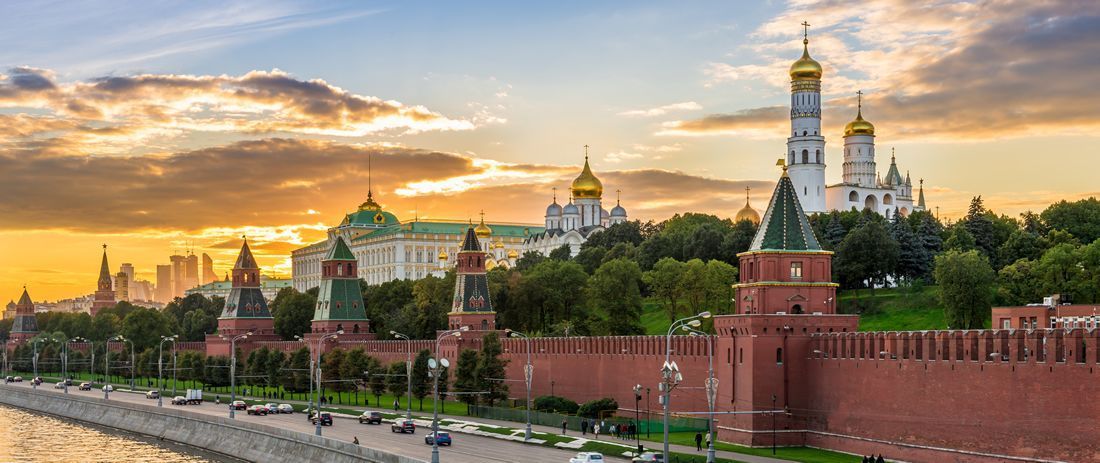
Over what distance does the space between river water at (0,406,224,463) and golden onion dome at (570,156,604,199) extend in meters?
89.2

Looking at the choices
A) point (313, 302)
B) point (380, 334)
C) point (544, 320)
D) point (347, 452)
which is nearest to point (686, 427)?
point (347, 452)

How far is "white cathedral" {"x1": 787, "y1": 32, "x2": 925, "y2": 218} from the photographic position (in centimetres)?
11819

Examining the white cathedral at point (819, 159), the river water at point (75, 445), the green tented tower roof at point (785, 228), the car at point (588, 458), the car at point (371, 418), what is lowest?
the river water at point (75, 445)

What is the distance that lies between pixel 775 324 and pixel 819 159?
64.3 m

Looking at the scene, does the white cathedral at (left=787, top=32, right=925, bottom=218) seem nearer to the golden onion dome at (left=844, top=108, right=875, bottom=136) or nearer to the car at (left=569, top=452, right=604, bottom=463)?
the golden onion dome at (left=844, top=108, right=875, bottom=136)

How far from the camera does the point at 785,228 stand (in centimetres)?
5869

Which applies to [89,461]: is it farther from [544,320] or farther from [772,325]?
[544,320]

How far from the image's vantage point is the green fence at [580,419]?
61719mm

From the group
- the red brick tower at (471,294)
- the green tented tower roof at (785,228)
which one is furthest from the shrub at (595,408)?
the red brick tower at (471,294)

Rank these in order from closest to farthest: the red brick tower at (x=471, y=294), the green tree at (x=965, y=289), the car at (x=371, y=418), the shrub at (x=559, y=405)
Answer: the car at (x=371, y=418) < the shrub at (x=559, y=405) < the green tree at (x=965, y=289) < the red brick tower at (x=471, y=294)

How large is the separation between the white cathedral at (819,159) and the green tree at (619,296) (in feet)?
75.5

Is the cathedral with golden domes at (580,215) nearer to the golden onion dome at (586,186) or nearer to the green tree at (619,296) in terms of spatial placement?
the golden onion dome at (586,186)

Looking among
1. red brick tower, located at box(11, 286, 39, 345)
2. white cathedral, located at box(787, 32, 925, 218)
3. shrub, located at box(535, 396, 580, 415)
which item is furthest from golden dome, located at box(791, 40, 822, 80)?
red brick tower, located at box(11, 286, 39, 345)

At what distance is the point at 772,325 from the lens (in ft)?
188
